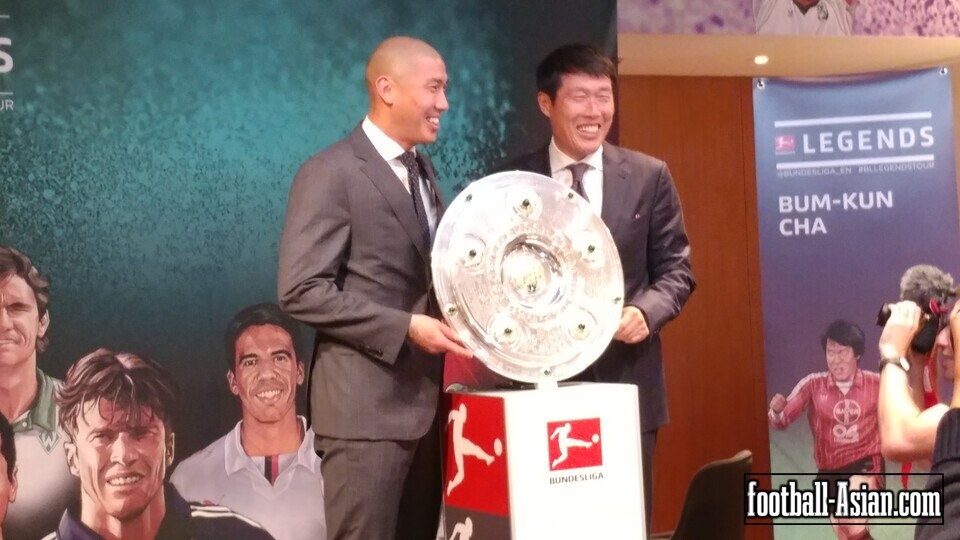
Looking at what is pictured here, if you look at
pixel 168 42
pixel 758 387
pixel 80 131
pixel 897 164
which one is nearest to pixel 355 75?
pixel 168 42

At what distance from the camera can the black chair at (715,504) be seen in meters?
3.01

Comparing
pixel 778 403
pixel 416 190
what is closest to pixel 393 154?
pixel 416 190

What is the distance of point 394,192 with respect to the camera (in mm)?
2592

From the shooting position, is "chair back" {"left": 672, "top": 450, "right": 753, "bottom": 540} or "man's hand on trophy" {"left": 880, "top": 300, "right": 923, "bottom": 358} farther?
"chair back" {"left": 672, "top": 450, "right": 753, "bottom": 540}

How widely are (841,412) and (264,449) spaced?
240cm

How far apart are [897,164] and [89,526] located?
344 cm

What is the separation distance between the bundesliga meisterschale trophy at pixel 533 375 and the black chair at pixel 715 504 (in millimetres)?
578

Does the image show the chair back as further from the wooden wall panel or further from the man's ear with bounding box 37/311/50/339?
the wooden wall panel

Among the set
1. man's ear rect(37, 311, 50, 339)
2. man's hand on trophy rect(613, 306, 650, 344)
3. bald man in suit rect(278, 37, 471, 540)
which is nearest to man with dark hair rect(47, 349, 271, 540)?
man's ear rect(37, 311, 50, 339)

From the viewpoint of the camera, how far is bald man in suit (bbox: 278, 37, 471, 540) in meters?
2.50

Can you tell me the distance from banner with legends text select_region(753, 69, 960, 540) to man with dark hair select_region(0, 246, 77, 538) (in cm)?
282

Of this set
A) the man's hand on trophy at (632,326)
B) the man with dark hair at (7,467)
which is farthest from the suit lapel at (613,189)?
the man with dark hair at (7,467)

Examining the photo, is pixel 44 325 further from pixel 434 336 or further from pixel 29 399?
pixel 434 336

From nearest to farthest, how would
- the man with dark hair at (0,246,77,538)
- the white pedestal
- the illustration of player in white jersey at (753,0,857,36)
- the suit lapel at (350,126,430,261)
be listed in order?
the white pedestal
the suit lapel at (350,126,430,261)
the man with dark hair at (0,246,77,538)
the illustration of player in white jersey at (753,0,857,36)
